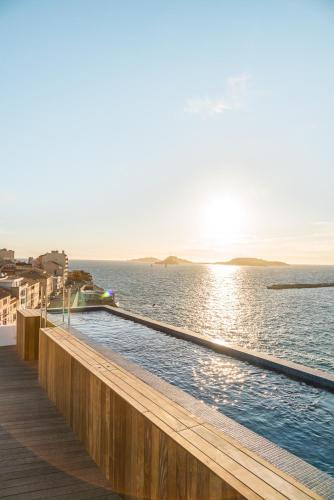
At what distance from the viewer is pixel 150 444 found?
226 centimetres

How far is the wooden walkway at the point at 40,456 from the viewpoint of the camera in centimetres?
278

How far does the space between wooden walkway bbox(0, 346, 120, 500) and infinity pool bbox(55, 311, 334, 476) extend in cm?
322

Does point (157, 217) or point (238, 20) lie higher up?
point (238, 20)

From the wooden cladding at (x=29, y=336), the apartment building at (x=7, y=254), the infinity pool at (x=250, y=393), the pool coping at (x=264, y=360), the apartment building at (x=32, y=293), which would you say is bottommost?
the apartment building at (x=32, y=293)

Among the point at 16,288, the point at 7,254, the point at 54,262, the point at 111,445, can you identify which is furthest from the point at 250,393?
the point at 7,254

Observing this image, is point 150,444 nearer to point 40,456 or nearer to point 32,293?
point 40,456

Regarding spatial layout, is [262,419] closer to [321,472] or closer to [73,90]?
[321,472]

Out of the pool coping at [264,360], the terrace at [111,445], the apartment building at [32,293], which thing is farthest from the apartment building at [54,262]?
the terrace at [111,445]

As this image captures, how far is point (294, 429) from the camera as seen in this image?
5625 mm

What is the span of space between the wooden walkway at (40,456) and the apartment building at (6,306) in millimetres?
32051

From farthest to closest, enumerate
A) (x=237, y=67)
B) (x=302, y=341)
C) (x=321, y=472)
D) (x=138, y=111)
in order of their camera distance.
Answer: (x=302, y=341), (x=138, y=111), (x=237, y=67), (x=321, y=472)

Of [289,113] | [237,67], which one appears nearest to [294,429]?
[289,113]

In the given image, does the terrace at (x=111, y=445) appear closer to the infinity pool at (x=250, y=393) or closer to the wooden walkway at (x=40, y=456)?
the wooden walkway at (x=40, y=456)

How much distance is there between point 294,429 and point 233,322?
3575 cm
